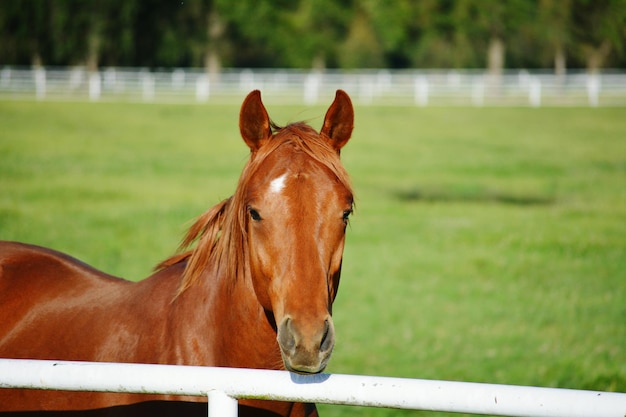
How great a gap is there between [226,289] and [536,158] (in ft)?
60.1

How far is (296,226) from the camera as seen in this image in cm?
211

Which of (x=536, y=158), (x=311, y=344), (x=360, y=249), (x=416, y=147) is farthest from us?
(x=416, y=147)

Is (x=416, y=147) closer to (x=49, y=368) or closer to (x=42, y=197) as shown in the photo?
(x=42, y=197)

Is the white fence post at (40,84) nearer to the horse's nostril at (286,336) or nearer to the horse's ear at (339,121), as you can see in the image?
the horse's ear at (339,121)

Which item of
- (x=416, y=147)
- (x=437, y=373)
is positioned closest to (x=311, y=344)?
(x=437, y=373)

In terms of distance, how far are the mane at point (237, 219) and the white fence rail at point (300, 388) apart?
0.68 m

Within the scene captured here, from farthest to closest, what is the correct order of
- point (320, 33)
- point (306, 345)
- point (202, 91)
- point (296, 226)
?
1. point (320, 33)
2. point (202, 91)
3. point (296, 226)
4. point (306, 345)

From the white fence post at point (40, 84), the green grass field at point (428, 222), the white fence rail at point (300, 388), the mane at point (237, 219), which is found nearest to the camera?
the white fence rail at point (300, 388)

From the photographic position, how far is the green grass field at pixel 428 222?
6.45 meters

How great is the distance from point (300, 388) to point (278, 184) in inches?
27.2

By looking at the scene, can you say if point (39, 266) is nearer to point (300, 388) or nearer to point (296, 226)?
point (296, 226)

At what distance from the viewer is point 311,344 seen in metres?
1.88

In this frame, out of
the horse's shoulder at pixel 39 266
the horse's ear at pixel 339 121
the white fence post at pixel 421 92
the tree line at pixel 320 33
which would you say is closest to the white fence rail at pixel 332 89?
the white fence post at pixel 421 92

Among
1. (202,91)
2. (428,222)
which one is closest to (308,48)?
(202,91)
